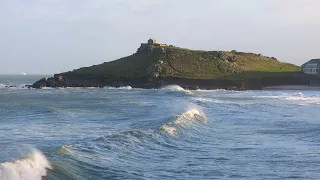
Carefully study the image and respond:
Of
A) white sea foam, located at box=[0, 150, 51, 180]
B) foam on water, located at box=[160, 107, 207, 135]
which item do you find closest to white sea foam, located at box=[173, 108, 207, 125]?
foam on water, located at box=[160, 107, 207, 135]

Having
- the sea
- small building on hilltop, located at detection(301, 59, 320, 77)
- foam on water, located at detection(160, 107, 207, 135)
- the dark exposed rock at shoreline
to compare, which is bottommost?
the sea

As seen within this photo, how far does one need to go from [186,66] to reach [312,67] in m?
27.0

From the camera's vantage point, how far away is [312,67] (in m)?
111

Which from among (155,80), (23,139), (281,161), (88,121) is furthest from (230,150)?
(155,80)

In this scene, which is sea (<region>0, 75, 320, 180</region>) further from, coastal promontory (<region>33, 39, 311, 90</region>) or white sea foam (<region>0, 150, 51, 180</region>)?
coastal promontory (<region>33, 39, 311, 90</region>)

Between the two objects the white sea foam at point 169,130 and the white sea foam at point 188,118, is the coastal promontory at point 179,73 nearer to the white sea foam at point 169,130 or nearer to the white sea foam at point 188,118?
the white sea foam at point 188,118

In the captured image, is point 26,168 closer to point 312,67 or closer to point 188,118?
point 188,118

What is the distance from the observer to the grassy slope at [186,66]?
4203 inches

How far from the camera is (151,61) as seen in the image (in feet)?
367

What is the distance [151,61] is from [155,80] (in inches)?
457

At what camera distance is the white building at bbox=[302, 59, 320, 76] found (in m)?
109

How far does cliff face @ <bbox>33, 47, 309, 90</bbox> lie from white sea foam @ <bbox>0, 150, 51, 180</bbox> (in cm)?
8218

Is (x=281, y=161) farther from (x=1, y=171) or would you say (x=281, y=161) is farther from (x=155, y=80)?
(x=155, y=80)

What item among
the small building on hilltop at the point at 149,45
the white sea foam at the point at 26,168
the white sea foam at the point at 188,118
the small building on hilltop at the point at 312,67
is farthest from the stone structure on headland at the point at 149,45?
the white sea foam at the point at 26,168
